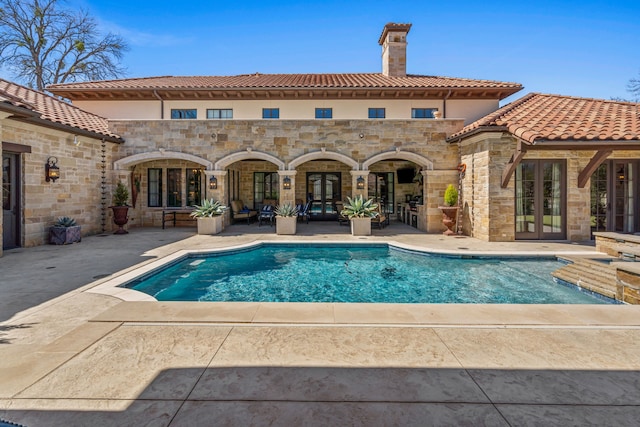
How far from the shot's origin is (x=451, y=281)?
6562 millimetres

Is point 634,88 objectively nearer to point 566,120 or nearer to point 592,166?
point 566,120

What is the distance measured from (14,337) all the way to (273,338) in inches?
104

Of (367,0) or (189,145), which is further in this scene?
(189,145)

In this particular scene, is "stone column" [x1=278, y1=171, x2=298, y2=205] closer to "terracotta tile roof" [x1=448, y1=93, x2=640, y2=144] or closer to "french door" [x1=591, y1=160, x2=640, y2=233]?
"terracotta tile roof" [x1=448, y1=93, x2=640, y2=144]

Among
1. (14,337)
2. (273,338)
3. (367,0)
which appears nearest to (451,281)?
(273,338)

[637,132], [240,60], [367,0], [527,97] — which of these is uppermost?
[240,60]

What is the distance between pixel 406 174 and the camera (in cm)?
1664

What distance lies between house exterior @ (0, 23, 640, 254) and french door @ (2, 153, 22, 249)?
0.13 meters

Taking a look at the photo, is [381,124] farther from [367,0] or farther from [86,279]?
[86,279]

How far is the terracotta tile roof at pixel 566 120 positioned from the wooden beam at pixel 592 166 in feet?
2.17

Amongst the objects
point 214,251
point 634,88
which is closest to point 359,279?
point 214,251

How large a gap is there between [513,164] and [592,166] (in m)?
2.41

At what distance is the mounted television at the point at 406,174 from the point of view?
54.4 feet

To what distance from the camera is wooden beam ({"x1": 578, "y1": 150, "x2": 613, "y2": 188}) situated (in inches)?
360
